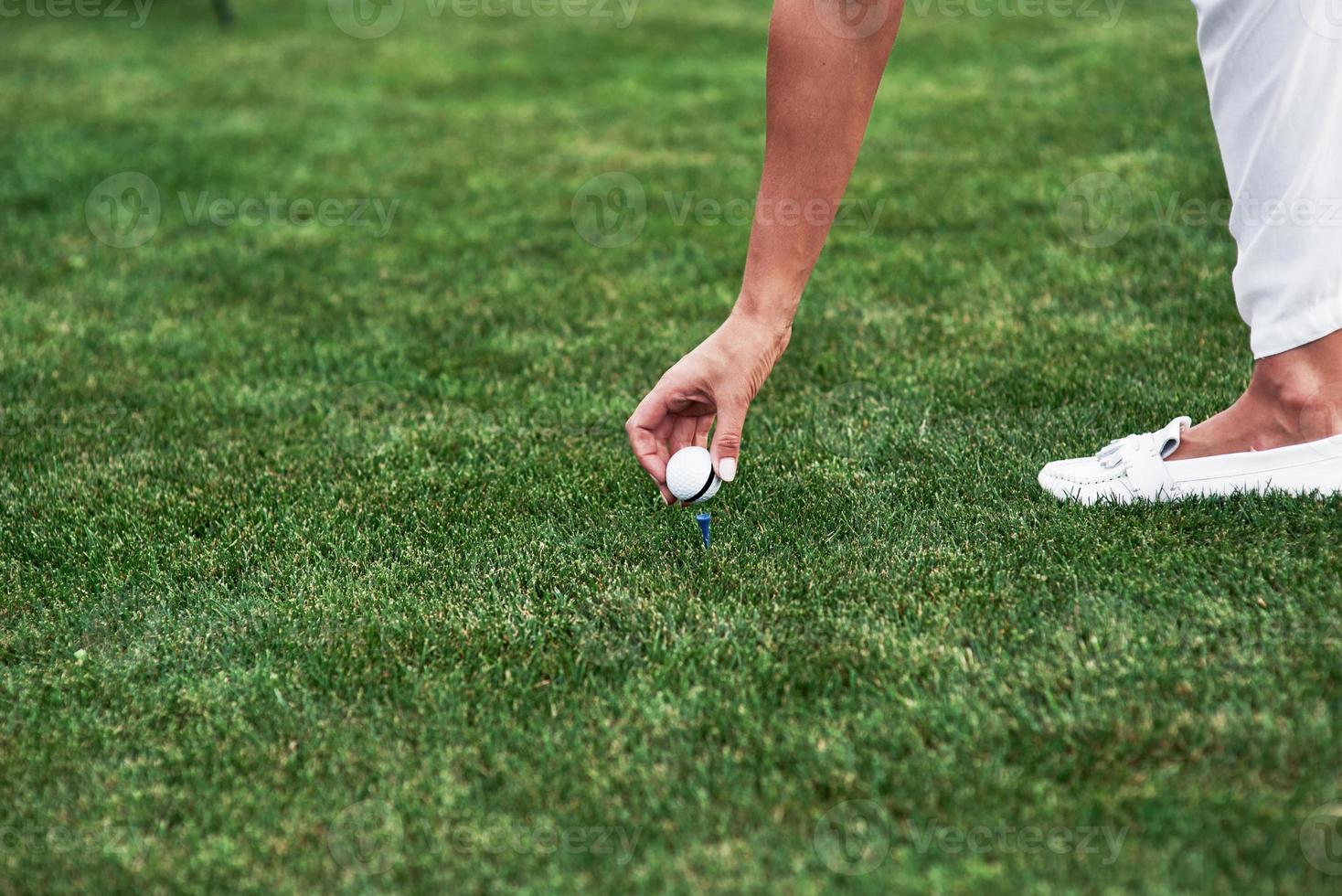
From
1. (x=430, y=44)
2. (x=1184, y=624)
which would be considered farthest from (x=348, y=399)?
(x=430, y=44)

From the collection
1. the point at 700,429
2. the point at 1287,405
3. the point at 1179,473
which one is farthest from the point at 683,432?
the point at 1287,405

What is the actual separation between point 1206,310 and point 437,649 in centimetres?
267

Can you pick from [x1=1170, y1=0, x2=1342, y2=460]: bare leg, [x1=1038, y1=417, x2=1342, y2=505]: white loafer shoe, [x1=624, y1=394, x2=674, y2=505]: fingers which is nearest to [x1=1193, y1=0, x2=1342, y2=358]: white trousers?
[x1=1170, y1=0, x2=1342, y2=460]: bare leg

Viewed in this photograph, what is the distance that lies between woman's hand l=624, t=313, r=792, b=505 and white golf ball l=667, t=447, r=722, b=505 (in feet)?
0.08

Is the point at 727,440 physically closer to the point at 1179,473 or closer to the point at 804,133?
the point at 804,133

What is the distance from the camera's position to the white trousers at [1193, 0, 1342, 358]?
2439mm

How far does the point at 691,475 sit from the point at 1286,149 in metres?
1.39

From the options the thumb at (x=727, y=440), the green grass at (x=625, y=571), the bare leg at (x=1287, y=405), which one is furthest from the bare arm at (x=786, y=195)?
the bare leg at (x=1287, y=405)

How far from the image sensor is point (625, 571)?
2.60 meters

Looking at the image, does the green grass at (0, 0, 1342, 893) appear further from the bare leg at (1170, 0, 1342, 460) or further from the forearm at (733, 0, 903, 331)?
the forearm at (733, 0, 903, 331)

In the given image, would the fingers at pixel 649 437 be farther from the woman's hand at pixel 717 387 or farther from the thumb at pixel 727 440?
A: the thumb at pixel 727 440

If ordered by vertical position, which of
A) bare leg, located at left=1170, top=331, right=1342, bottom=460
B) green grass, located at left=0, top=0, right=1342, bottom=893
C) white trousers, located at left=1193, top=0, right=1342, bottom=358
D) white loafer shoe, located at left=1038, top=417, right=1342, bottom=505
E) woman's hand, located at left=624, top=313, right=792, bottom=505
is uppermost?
white trousers, located at left=1193, top=0, right=1342, bottom=358

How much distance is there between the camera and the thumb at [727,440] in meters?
2.32

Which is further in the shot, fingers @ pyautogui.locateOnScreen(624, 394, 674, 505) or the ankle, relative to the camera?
the ankle
